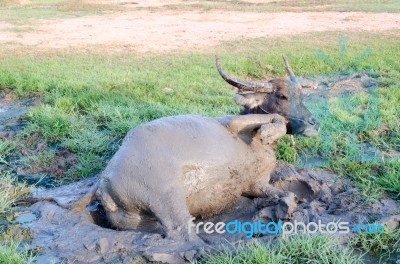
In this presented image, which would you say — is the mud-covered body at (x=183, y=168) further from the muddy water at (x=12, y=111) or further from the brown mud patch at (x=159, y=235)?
the muddy water at (x=12, y=111)

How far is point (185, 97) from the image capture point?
7121 mm

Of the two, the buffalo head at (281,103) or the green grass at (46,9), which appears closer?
the buffalo head at (281,103)

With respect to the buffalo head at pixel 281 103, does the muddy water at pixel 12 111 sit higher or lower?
lower

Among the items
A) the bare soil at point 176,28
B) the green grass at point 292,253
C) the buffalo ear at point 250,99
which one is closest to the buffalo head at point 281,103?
the buffalo ear at point 250,99

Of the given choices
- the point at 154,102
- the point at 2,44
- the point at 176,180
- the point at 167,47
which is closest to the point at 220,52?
the point at 167,47

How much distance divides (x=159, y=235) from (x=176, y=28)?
10.3m

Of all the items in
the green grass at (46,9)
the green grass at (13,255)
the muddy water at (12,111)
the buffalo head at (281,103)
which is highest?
the buffalo head at (281,103)

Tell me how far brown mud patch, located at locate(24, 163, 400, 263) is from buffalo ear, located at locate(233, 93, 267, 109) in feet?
2.39

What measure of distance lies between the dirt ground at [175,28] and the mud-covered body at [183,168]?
6.85m

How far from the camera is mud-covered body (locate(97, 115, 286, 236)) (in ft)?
11.5

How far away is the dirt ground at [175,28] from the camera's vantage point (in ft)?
37.5

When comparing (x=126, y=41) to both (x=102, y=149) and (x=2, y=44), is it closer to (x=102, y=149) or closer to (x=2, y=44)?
(x=2, y=44)

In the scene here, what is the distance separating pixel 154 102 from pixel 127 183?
3.33m

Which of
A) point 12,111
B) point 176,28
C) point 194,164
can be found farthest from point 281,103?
point 176,28
